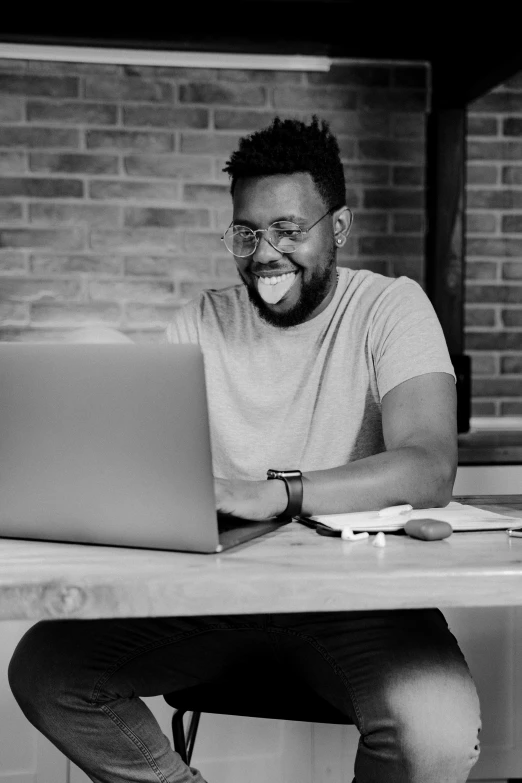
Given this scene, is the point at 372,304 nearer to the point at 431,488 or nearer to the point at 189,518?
the point at 431,488

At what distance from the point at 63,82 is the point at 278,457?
74.1 inches

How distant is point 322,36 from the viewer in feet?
9.38

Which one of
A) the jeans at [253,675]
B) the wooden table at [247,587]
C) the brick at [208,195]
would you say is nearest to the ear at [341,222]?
the jeans at [253,675]

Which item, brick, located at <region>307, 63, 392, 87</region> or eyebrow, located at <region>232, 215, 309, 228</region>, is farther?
brick, located at <region>307, 63, 392, 87</region>

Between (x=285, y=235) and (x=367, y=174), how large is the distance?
4.91ft

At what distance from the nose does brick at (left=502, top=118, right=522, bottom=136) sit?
5.70 feet

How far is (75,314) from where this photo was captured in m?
2.97

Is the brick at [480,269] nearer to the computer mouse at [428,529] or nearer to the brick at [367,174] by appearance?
the brick at [367,174]

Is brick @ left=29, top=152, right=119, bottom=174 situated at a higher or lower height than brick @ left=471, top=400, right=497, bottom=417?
higher

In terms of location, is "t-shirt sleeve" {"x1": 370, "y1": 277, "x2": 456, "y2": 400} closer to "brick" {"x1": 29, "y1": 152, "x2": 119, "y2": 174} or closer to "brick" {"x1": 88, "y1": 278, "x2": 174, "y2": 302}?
"brick" {"x1": 88, "y1": 278, "x2": 174, "y2": 302}

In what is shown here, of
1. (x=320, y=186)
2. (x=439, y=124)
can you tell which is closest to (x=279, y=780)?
(x=320, y=186)

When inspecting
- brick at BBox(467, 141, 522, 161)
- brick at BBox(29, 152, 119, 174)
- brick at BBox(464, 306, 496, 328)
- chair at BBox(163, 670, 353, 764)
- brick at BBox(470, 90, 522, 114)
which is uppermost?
brick at BBox(470, 90, 522, 114)

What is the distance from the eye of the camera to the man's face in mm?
1676

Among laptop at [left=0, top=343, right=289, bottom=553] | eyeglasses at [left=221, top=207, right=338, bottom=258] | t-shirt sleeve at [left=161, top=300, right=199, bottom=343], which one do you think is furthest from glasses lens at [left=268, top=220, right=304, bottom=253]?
laptop at [left=0, top=343, right=289, bottom=553]
